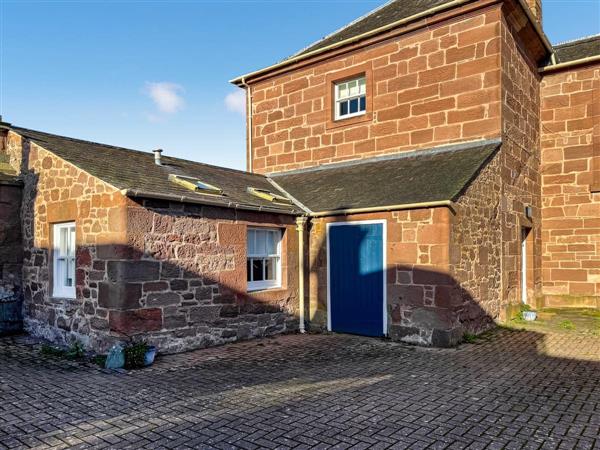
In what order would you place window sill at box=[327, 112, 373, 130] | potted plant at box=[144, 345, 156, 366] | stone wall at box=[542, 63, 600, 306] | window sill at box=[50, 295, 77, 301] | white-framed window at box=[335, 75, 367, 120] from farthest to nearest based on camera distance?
white-framed window at box=[335, 75, 367, 120] < window sill at box=[327, 112, 373, 130] < stone wall at box=[542, 63, 600, 306] < window sill at box=[50, 295, 77, 301] < potted plant at box=[144, 345, 156, 366]

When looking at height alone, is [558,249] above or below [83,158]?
below

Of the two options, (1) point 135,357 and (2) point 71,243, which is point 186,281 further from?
(2) point 71,243

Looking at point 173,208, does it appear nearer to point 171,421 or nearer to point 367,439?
point 171,421

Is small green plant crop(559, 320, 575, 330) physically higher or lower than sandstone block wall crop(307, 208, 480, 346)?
lower

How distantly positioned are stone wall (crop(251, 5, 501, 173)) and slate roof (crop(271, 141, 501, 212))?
0.34 metres

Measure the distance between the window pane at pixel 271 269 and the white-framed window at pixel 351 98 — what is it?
4948mm

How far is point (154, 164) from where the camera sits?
10.1 m

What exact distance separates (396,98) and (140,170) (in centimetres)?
647

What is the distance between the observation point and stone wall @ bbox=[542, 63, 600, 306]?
12125 mm

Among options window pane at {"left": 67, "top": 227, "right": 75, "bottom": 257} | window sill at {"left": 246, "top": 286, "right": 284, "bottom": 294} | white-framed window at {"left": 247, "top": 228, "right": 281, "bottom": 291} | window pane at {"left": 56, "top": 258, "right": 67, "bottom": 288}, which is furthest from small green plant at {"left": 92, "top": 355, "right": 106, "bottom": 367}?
white-framed window at {"left": 247, "top": 228, "right": 281, "bottom": 291}

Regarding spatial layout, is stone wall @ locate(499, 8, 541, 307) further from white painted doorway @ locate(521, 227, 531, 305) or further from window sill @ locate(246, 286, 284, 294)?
window sill @ locate(246, 286, 284, 294)

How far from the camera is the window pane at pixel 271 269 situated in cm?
1009

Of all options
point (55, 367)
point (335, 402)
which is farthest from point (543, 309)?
point (55, 367)

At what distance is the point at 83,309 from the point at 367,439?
5.69 m
